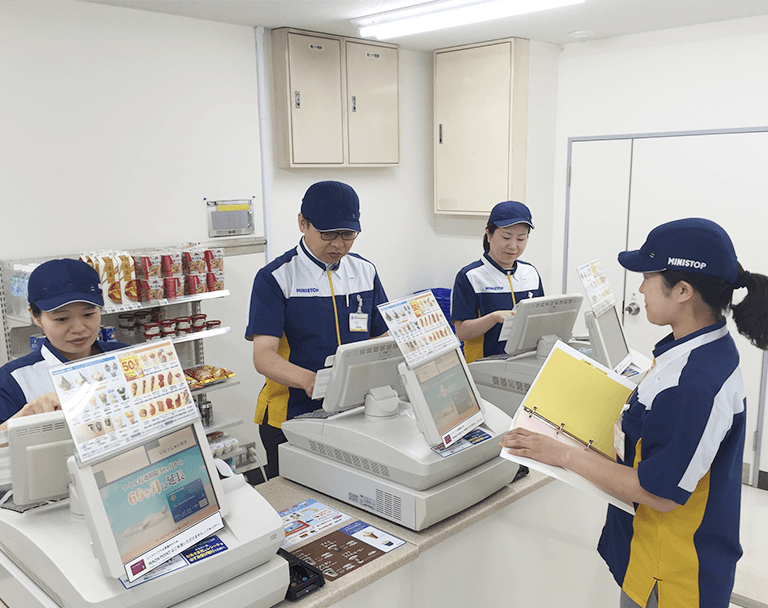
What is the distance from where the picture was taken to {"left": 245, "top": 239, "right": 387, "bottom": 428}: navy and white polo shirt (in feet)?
8.43

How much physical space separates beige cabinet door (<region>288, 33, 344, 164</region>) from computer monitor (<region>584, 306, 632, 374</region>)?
7.68ft

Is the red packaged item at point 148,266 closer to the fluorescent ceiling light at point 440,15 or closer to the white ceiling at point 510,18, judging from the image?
the white ceiling at point 510,18

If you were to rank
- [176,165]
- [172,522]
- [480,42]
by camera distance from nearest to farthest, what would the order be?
1. [172,522]
2. [176,165]
3. [480,42]

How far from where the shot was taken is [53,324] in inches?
80.4

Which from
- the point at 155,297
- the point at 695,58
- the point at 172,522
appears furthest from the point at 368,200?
the point at 172,522

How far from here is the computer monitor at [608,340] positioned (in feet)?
9.25

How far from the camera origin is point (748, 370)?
4395mm

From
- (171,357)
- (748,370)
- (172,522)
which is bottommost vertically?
(748,370)

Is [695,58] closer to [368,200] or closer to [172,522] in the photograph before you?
[368,200]

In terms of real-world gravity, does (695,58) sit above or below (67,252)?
above

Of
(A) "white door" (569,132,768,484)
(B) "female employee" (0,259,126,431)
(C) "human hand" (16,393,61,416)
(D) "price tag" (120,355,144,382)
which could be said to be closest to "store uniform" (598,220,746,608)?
(D) "price tag" (120,355,144,382)

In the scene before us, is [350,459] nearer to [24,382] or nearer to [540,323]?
[24,382]

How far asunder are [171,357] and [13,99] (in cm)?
251

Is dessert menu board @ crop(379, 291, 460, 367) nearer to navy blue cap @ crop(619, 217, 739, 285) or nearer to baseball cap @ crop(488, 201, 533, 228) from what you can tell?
navy blue cap @ crop(619, 217, 739, 285)
